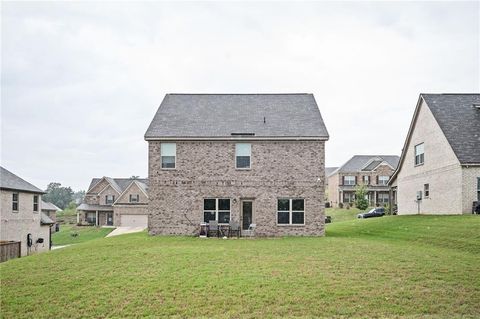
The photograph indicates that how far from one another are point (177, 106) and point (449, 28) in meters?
15.6

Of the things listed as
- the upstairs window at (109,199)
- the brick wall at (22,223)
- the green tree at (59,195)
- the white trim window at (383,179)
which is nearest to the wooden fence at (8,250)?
the brick wall at (22,223)

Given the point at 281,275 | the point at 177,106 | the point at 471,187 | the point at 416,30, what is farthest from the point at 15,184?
the point at 471,187

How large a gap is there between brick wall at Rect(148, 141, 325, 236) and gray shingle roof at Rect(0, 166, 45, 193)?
1124cm

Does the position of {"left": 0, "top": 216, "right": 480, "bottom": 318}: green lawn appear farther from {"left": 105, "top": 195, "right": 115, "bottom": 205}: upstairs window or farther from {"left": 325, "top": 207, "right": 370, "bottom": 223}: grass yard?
{"left": 105, "top": 195, "right": 115, "bottom": 205}: upstairs window

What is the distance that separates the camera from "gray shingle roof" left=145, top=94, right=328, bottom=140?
24.1m

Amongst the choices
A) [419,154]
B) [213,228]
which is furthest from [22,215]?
[419,154]

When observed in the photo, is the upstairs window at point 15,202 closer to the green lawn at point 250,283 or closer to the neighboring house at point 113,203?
the green lawn at point 250,283

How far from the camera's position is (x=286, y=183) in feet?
77.3

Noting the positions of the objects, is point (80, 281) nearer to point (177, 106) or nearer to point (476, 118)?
point (177, 106)

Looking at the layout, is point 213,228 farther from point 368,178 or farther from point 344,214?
point 368,178

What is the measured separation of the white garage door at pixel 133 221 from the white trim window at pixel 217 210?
31966 millimetres

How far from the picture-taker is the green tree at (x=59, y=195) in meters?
127

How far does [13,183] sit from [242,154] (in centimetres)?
1680

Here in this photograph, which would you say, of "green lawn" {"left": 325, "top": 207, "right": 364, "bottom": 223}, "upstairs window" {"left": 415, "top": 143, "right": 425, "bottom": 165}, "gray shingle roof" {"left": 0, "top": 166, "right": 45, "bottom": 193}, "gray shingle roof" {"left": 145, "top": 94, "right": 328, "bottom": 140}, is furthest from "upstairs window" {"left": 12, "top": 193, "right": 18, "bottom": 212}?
"green lawn" {"left": 325, "top": 207, "right": 364, "bottom": 223}
